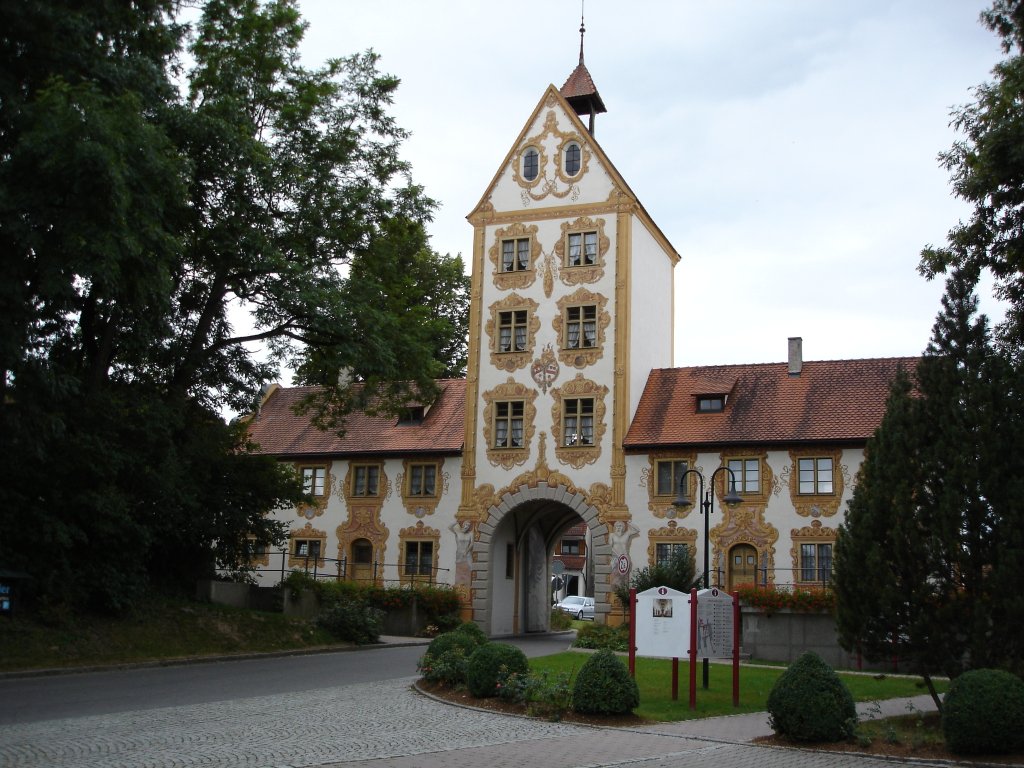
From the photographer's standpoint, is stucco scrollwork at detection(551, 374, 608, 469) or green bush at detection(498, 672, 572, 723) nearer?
green bush at detection(498, 672, 572, 723)

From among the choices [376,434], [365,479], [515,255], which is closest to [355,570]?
[365,479]

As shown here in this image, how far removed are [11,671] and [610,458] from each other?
2319 centimetres

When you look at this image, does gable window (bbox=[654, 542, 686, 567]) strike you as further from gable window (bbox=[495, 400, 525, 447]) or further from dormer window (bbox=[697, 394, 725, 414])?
gable window (bbox=[495, 400, 525, 447])

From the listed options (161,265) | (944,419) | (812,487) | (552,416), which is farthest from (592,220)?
(944,419)

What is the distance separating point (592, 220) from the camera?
41.9m

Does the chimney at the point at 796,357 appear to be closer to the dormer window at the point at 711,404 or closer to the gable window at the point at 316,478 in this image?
the dormer window at the point at 711,404

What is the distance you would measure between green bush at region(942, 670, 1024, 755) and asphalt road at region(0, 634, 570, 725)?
11447 mm

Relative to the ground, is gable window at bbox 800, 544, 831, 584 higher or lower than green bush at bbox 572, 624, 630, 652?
higher

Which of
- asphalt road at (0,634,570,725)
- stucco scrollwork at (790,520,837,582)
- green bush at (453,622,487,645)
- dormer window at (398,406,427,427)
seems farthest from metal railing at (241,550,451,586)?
green bush at (453,622,487,645)

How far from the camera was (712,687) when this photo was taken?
20984 millimetres

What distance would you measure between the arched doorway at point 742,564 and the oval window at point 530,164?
16700 millimetres

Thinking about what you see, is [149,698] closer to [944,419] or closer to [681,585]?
[944,419]

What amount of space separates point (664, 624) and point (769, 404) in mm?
23059

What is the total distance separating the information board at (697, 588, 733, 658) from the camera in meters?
18.0
